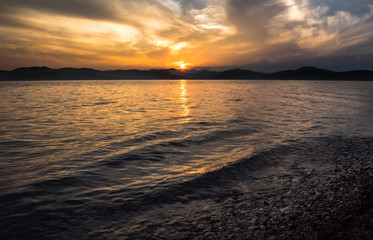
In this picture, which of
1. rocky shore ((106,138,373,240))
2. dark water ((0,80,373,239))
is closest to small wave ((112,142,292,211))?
dark water ((0,80,373,239))

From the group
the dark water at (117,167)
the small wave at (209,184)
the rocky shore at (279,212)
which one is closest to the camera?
the rocky shore at (279,212)

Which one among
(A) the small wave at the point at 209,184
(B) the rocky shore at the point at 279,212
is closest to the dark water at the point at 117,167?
(A) the small wave at the point at 209,184

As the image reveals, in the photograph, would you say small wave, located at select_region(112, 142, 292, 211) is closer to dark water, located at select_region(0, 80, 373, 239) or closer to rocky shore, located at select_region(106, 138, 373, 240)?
dark water, located at select_region(0, 80, 373, 239)

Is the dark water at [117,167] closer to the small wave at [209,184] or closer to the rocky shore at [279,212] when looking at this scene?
the small wave at [209,184]

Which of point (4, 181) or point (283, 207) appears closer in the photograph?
point (283, 207)

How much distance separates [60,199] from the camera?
609 centimetres

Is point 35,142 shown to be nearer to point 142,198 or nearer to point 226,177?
point 142,198

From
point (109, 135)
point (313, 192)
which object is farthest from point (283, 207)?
point (109, 135)

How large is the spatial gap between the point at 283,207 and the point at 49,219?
5.78 m

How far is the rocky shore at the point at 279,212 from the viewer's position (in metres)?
4.32

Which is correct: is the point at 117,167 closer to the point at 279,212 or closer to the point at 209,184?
the point at 209,184

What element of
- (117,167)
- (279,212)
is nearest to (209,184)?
(279,212)

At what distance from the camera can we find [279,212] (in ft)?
16.9

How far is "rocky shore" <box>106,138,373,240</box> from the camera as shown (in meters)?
4.32
